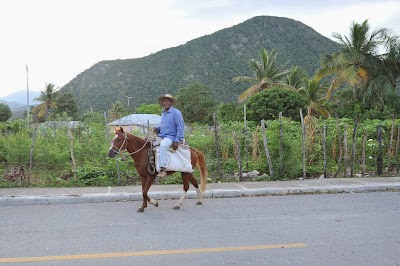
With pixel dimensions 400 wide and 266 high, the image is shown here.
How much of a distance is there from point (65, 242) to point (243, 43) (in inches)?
3053

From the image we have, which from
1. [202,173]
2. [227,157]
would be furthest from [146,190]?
[227,157]

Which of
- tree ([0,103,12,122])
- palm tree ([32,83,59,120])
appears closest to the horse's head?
tree ([0,103,12,122])

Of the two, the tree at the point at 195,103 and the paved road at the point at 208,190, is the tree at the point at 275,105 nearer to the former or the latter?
the tree at the point at 195,103

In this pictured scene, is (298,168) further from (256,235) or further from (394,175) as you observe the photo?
(256,235)

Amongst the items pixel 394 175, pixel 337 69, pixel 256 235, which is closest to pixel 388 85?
pixel 337 69

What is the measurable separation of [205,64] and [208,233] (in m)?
68.8

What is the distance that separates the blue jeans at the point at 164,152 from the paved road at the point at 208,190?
1537mm

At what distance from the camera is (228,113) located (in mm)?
37281

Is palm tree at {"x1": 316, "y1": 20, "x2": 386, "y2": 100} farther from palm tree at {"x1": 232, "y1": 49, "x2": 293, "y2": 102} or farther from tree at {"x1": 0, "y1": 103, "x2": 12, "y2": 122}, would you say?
tree at {"x1": 0, "y1": 103, "x2": 12, "y2": 122}

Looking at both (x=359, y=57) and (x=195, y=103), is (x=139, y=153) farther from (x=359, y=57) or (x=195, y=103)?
(x=195, y=103)

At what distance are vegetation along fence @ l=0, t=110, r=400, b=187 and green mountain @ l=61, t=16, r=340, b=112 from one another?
5096cm

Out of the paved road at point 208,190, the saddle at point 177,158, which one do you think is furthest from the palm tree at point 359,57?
the saddle at point 177,158

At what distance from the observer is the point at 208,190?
9977 mm

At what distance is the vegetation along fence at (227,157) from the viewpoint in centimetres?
1102
